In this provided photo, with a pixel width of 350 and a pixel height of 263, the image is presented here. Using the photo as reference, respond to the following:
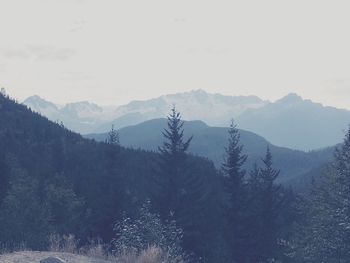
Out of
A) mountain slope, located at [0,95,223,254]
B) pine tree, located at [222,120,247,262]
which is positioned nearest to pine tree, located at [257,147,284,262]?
pine tree, located at [222,120,247,262]

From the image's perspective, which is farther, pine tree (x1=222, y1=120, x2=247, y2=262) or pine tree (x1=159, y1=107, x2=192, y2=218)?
pine tree (x1=159, y1=107, x2=192, y2=218)

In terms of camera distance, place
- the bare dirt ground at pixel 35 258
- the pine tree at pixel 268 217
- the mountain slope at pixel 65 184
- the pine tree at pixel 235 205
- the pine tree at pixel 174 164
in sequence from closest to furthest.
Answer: the bare dirt ground at pixel 35 258 → the mountain slope at pixel 65 184 → the pine tree at pixel 235 205 → the pine tree at pixel 268 217 → the pine tree at pixel 174 164

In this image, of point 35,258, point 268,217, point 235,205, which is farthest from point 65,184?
point 35,258

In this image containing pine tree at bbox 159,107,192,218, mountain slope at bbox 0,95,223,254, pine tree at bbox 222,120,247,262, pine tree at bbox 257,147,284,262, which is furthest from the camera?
pine tree at bbox 159,107,192,218

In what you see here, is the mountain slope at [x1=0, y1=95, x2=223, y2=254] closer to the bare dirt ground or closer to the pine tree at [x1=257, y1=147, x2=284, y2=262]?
the bare dirt ground

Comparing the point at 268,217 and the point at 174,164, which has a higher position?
the point at 174,164

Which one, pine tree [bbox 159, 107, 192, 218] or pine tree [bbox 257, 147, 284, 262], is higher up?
pine tree [bbox 159, 107, 192, 218]

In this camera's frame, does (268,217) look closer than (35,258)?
No

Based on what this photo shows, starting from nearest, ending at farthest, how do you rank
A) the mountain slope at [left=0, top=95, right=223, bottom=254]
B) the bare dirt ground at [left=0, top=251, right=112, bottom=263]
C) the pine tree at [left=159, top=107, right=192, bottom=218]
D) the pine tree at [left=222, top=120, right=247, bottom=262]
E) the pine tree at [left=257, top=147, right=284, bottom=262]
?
the bare dirt ground at [left=0, top=251, right=112, bottom=263]
the mountain slope at [left=0, top=95, right=223, bottom=254]
the pine tree at [left=222, top=120, right=247, bottom=262]
the pine tree at [left=257, top=147, right=284, bottom=262]
the pine tree at [left=159, top=107, right=192, bottom=218]

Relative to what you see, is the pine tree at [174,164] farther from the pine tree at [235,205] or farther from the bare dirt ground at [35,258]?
the bare dirt ground at [35,258]

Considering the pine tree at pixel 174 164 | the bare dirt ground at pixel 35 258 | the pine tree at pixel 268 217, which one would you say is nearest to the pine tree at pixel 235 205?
the pine tree at pixel 268 217

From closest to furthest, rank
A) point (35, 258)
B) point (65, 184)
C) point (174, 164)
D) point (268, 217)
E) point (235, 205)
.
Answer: point (35, 258) → point (235, 205) → point (268, 217) → point (174, 164) → point (65, 184)

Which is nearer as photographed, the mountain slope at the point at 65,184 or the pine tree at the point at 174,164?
the mountain slope at the point at 65,184

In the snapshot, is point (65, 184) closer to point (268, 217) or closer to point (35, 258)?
point (268, 217)
